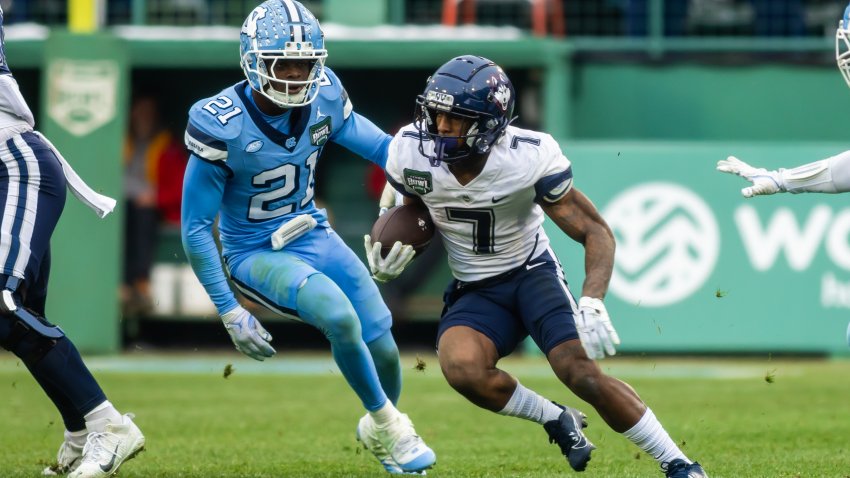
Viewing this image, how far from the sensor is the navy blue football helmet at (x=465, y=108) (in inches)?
202

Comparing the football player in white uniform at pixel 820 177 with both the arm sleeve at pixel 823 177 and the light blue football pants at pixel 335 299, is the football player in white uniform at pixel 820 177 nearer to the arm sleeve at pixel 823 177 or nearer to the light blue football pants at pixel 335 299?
the arm sleeve at pixel 823 177

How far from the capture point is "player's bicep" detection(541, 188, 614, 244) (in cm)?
512

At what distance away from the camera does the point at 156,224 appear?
1255cm

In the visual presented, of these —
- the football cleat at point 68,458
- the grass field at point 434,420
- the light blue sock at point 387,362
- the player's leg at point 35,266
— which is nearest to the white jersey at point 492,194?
the light blue sock at point 387,362

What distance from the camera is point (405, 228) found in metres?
5.41

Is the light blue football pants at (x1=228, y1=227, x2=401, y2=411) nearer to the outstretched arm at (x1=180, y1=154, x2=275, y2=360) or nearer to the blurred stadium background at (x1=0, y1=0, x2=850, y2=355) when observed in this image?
the outstretched arm at (x1=180, y1=154, x2=275, y2=360)

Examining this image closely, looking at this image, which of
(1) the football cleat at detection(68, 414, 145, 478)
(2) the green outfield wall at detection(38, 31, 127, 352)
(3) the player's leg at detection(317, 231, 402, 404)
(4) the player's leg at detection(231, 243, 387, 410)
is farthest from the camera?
(2) the green outfield wall at detection(38, 31, 127, 352)

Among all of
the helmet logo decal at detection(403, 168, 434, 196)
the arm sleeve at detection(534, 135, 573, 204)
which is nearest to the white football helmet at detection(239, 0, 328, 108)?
the helmet logo decal at detection(403, 168, 434, 196)

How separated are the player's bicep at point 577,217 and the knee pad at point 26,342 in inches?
75.0

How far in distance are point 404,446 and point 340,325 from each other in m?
0.57

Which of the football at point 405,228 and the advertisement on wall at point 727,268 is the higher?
the football at point 405,228

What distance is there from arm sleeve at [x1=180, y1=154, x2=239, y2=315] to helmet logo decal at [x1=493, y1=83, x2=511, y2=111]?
116cm

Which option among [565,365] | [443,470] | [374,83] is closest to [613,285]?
[374,83]

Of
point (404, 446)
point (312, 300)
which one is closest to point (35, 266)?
point (312, 300)
